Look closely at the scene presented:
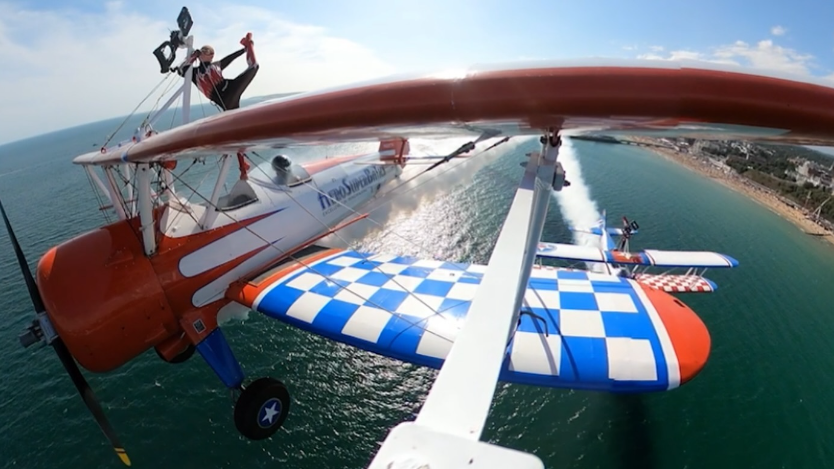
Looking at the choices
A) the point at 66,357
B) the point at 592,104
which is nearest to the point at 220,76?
the point at 66,357

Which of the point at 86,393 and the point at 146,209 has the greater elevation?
the point at 146,209

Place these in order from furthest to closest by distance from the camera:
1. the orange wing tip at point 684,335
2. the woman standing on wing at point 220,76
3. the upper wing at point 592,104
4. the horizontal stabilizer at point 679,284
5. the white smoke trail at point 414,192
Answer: the white smoke trail at point 414,192 < the horizontal stabilizer at point 679,284 < the woman standing on wing at point 220,76 < the orange wing tip at point 684,335 < the upper wing at point 592,104

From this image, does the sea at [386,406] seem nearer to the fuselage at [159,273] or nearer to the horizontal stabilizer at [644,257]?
the horizontal stabilizer at [644,257]

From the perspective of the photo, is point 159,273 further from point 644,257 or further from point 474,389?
point 644,257

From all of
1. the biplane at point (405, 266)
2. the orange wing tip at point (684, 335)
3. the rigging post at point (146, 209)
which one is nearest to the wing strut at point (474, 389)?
the biplane at point (405, 266)

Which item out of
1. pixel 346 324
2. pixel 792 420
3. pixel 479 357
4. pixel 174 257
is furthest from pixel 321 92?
pixel 792 420

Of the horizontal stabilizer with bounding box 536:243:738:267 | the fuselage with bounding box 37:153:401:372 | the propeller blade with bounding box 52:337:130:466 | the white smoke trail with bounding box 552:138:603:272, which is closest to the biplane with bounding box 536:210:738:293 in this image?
the horizontal stabilizer with bounding box 536:243:738:267

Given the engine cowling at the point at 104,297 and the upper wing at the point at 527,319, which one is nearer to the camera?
the upper wing at the point at 527,319
